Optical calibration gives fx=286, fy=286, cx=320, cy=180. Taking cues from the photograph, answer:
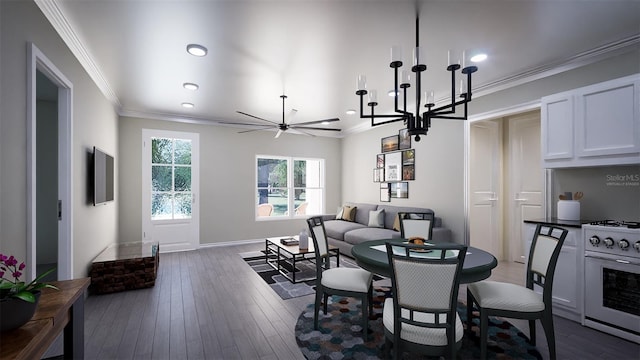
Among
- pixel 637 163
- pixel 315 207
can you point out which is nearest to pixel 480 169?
pixel 637 163

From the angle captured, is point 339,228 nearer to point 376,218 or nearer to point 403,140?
point 376,218

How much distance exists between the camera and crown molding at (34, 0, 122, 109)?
2158 mm

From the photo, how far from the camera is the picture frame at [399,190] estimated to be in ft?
17.5

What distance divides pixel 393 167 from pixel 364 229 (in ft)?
4.70

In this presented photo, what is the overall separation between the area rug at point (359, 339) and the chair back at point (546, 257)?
459 mm

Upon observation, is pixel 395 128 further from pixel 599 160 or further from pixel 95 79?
pixel 95 79

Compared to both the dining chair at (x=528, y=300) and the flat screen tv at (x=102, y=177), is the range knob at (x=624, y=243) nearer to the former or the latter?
the dining chair at (x=528, y=300)

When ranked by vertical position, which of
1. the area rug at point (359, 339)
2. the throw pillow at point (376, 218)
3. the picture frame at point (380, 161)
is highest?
the picture frame at point (380, 161)

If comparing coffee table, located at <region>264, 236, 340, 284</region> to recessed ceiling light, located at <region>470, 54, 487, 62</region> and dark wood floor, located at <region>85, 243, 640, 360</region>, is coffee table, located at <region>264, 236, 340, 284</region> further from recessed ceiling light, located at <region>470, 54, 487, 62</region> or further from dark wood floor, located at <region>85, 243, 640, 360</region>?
recessed ceiling light, located at <region>470, 54, 487, 62</region>

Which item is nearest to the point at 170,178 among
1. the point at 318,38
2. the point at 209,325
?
the point at 209,325

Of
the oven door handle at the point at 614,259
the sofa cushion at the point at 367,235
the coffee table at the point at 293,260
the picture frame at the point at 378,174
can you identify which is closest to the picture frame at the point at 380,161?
the picture frame at the point at 378,174

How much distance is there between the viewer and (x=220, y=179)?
5953 millimetres

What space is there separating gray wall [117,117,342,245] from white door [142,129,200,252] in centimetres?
11

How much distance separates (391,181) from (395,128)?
1035mm
